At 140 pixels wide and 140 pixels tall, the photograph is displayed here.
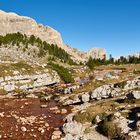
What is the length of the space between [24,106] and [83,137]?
2712 centimetres

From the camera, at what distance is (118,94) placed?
67125 mm

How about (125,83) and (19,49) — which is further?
(19,49)

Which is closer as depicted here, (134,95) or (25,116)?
(25,116)

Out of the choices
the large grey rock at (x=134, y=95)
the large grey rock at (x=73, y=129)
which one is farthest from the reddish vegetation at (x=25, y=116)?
the large grey rock at (x=134, y=95)

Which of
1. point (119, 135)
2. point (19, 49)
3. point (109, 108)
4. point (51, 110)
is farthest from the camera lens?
point (19, 49)

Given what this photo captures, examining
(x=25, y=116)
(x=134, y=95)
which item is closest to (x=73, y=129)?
(x=25, y=116)

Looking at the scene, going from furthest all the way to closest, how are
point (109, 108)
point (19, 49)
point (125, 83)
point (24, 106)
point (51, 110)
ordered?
1. point (19, 49)
2. point (125, 83)
3. point (24, 106)
4. point (51, 110)
5. point (109, 108)

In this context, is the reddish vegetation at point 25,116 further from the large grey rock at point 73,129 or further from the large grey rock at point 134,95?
the large grey rock at point 134,95

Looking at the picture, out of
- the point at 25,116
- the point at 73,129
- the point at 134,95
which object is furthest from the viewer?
the point at 134,95

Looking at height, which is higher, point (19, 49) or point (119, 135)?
point (19, 49)

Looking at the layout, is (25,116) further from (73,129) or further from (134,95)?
(134,95)

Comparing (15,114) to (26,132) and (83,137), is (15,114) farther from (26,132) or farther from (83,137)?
(83,137)

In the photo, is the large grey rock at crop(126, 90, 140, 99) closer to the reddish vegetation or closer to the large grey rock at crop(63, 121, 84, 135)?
the reddish vegetation

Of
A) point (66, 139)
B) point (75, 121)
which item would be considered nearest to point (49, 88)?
point (75, 121)
